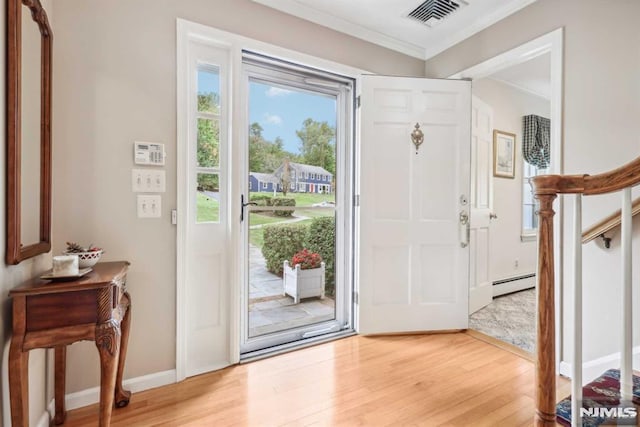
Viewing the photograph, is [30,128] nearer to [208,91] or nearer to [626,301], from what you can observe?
[208,91]

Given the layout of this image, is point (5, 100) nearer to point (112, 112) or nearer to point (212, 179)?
point (112, 112)

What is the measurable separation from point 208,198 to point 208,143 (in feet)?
1.21

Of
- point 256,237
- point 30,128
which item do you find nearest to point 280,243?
point 256,237

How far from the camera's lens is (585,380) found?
1.95 m

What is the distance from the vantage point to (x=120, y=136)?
1819mm

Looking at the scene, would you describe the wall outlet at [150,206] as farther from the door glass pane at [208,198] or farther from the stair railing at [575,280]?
the stair railing at [575,280]

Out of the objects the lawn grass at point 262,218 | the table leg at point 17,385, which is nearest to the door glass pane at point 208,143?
the lawn grass at point 262,218

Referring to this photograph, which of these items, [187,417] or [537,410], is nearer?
[537,410]

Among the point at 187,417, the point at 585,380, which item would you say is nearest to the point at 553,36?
the point at 585,380

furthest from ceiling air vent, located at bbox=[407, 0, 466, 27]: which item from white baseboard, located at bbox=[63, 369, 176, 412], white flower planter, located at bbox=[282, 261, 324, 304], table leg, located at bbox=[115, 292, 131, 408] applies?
white baseboard, located at bbox=[63, 369, 176, 412]

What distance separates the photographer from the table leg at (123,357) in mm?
1687

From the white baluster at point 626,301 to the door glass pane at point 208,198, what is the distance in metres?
2.00

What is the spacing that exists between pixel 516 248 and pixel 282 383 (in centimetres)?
349

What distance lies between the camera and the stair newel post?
981 mm
